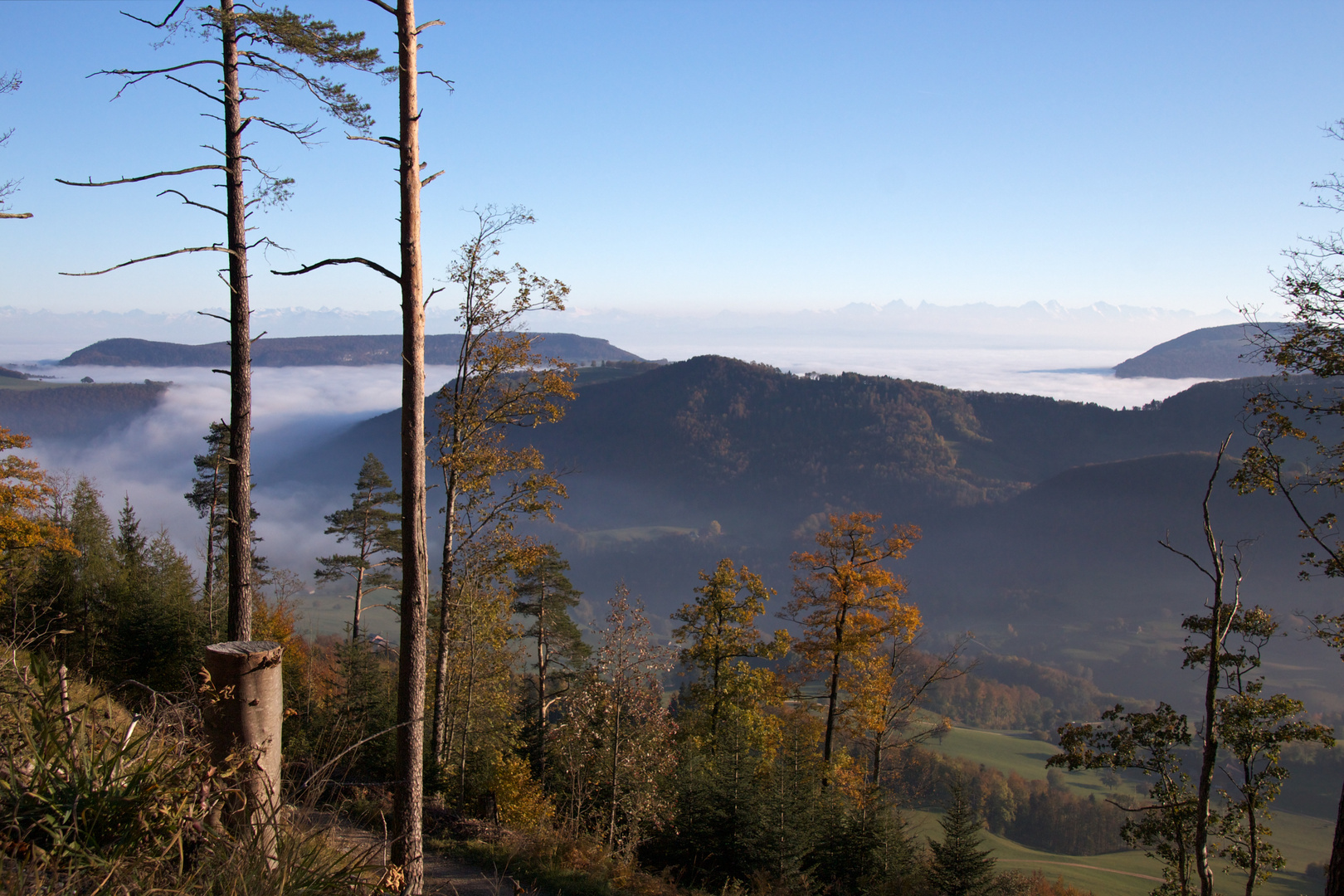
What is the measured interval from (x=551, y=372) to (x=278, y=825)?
1152 cm

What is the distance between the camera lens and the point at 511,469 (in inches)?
599

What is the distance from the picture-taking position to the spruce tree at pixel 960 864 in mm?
15180

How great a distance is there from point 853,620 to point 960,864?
21.8 feet

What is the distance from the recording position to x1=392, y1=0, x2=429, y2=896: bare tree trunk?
7.42 meters

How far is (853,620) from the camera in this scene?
20734 mm

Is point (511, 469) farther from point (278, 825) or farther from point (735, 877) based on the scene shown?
point (278, 825)

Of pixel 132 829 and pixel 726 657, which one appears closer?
pixel 132 829

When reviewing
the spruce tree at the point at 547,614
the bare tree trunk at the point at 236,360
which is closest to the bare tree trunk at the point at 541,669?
the spruce tree at the point at 547,614

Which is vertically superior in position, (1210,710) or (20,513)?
(20,513)

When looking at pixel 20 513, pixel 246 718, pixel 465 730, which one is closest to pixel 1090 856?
pixel 465 730

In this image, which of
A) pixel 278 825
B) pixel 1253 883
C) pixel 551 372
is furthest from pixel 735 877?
pixel 278 825

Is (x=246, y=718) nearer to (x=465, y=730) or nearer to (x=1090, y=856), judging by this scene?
(x=465, y=730)

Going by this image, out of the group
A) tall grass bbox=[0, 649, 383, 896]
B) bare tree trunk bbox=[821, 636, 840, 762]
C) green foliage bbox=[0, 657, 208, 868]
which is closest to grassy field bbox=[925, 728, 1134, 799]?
bare tree trunk bbox=[821, 636, 840, 762]

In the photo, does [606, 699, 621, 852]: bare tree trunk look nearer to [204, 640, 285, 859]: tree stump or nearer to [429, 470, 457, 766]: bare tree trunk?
[429, 470, 457, 766]: bare tree trunk
